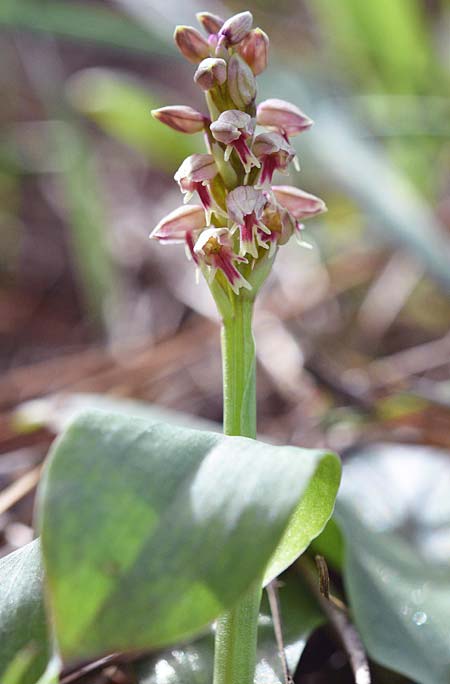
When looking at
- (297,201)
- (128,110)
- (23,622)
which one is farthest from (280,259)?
(23,622)

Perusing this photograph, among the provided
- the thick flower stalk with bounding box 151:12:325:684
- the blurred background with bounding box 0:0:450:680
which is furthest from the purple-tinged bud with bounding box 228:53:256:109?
the blurred background with bounding box 0:0:450:680

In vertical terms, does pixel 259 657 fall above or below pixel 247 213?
below

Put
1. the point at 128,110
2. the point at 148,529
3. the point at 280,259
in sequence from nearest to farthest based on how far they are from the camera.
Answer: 1. the point at 148,529
2. the point at 128,110
3. the point at 280,259

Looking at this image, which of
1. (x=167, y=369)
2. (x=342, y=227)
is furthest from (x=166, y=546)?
(x=342, y=227)

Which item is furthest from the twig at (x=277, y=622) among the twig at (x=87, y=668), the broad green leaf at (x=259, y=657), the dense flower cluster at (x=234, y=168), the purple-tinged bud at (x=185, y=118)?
the purple-tinged bud at (x=185, y=118)

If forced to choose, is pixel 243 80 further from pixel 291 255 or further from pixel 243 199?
pixel 291 255

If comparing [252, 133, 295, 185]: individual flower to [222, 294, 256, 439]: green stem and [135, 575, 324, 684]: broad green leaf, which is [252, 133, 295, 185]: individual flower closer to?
[222, 294, 256, 439]: green stem

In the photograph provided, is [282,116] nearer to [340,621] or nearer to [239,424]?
[239,424]

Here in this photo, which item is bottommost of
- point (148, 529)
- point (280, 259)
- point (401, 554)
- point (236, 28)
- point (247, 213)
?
point (280, 259)
